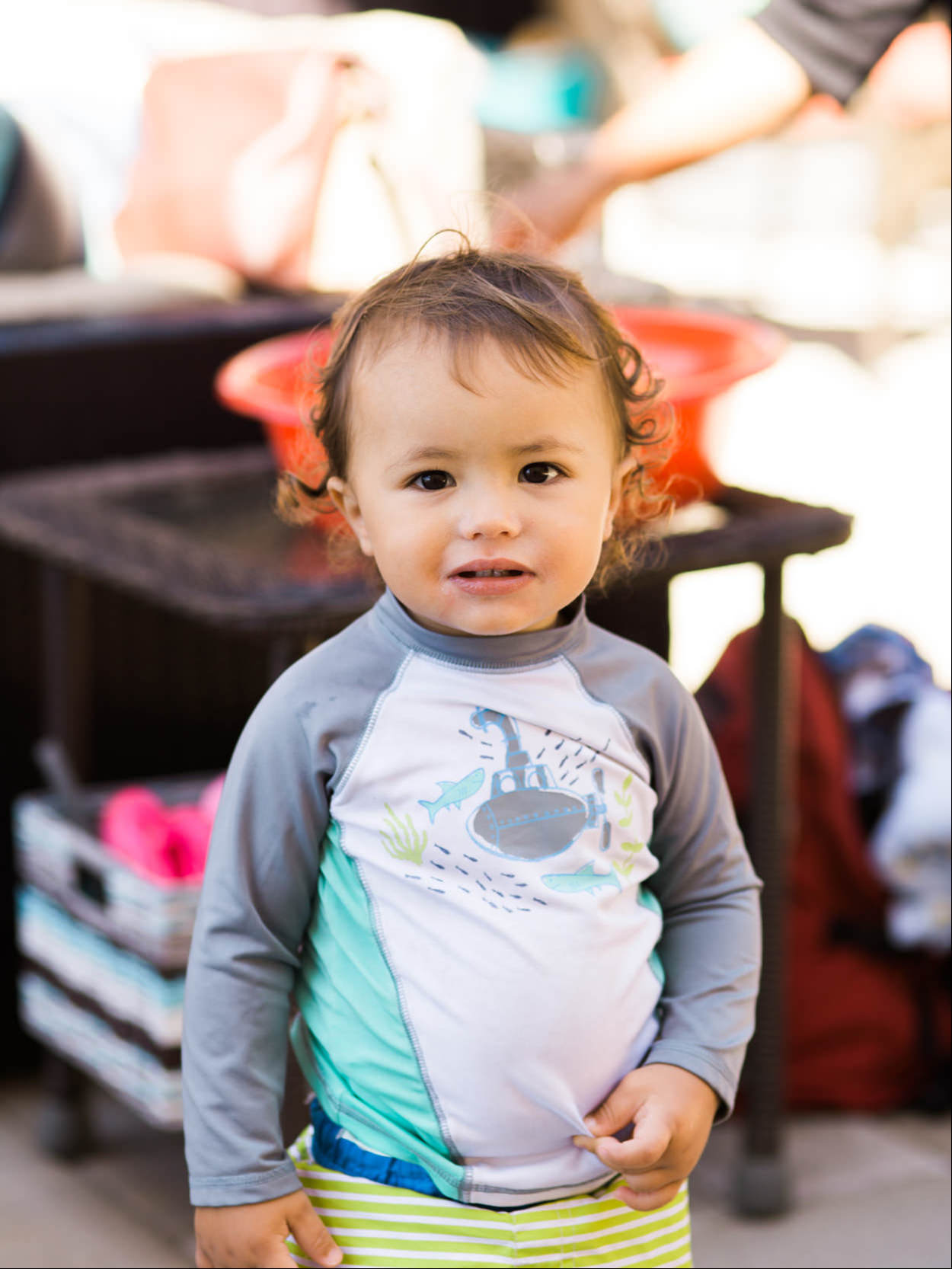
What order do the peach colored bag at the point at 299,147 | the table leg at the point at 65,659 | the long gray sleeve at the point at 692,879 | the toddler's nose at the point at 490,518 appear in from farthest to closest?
the peach colored bag at the point at 299,147
the table leg at the point at 65,659
the long gray sleeve at the point at 692,879
the toddler's nose at the point at 490,518

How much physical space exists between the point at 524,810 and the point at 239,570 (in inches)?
23.6

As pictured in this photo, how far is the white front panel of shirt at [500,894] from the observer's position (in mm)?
922

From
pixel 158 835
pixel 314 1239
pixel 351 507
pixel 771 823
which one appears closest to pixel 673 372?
pixel 771 823

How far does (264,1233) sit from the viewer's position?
3.09ft

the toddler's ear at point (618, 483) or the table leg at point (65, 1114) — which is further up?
the toddler's ear at point (618, 483)

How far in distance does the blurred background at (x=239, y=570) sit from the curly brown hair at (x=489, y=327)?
0.73ft

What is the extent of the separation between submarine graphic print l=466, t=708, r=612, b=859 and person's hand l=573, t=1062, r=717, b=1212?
0.15 metres

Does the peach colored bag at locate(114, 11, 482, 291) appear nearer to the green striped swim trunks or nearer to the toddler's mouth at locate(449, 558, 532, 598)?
the toddler's mouth at locate(449, 558, 532, 598)

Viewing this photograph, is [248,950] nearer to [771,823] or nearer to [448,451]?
[448,451]

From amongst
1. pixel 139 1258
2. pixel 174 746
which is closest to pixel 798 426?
pixel 174 746

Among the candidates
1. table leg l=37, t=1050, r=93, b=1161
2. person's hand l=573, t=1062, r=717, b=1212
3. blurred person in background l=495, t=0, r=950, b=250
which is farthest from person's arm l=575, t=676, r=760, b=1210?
table leg l=37, t=1050, r=93, b=1161

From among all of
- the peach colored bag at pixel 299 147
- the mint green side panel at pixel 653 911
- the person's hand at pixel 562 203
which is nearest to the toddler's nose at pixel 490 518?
the mint green side panel at pixel 653 911

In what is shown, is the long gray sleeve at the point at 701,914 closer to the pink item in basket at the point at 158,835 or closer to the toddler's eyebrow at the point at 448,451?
the toddler's eyebrow at the point at 448,451

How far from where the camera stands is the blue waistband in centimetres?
96
